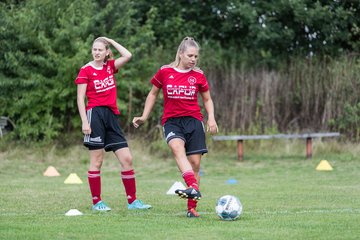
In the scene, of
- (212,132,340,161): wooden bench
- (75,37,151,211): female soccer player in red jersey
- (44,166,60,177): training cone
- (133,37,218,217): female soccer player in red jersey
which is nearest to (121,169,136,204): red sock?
(75,37,151,211): female soccer player in red jersey

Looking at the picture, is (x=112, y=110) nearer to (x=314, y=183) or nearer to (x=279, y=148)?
(x=314, y=183)

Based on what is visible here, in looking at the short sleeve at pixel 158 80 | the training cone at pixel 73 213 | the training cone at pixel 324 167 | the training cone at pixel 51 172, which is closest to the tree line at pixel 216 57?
the training cone at pixel 51 172

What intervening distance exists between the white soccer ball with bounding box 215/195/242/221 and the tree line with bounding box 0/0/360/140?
33.7 ft

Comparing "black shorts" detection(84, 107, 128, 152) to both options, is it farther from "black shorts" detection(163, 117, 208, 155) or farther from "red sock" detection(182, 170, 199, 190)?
"red sock" detection(182, 170, 199, 190)

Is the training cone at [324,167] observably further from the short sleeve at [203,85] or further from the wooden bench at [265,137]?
the short sleeve at [203,85]

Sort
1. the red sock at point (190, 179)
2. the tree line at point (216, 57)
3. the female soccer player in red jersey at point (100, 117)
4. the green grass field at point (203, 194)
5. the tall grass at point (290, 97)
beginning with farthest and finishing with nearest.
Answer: the tall grass at point (290, 97), the tree line at point (216, 57), the female soccer player in red jersey at point (100, 117), the red sock at point (190, 179), the green grass field at point (203, 194)

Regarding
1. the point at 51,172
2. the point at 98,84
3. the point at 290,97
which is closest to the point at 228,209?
the point at 98,84

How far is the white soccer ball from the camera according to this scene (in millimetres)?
7578

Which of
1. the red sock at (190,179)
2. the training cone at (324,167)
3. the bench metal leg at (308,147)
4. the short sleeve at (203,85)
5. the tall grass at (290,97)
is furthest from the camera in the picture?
the tall grass at (290,97)

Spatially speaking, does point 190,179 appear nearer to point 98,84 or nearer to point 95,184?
point 95,184

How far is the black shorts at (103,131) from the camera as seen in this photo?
8.67 meters

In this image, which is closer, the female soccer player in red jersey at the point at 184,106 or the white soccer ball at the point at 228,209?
the white soccer ball at the point at 228,209

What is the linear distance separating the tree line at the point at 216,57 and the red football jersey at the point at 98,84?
8.69 m

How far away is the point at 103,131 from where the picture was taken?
28.7ft
